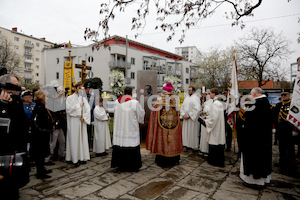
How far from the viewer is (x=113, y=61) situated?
105 feet

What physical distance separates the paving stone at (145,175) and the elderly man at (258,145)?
200 centimetres

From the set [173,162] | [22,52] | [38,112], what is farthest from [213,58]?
[22,52]

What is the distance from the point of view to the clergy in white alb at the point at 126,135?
4719 mm

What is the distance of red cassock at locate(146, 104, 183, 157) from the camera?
5.10 metres

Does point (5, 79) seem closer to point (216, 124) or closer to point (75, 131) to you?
point (75, 131)

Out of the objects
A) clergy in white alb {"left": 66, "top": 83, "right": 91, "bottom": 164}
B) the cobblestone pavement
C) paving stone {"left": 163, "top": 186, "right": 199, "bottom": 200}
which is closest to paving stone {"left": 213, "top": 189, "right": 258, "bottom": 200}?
the cobblestone pavement

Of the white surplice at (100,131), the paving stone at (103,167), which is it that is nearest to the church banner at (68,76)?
the white surplice at (100,131)

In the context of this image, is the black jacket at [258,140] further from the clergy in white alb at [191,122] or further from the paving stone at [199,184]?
the clergy in white alb at [191,122]

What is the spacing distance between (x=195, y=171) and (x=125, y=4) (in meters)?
4.31

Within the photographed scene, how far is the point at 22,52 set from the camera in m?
53.0

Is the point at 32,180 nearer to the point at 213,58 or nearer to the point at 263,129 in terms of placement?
the point at 263,129

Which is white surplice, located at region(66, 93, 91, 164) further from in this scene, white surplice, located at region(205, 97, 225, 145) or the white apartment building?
the white apartment building

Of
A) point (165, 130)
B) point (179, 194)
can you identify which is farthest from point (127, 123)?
point (179, 194)

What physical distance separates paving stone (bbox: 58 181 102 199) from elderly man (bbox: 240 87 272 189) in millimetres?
3164
